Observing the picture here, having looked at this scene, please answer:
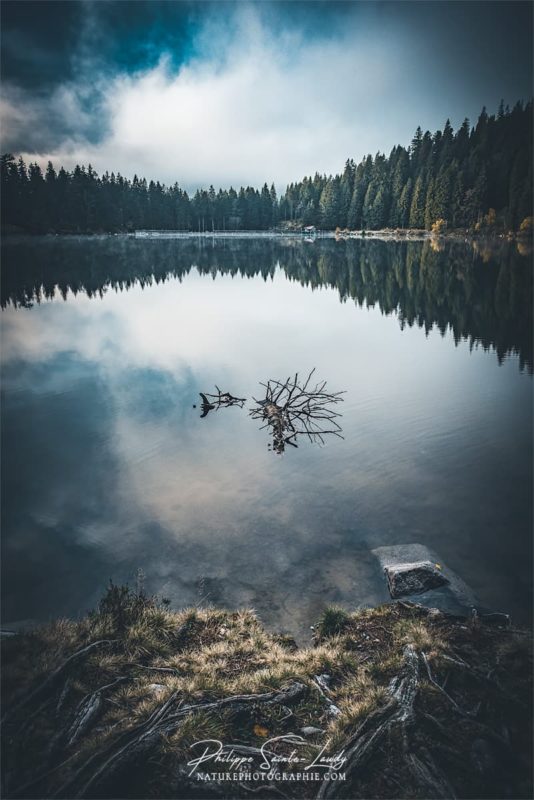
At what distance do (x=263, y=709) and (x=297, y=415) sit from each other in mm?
8444

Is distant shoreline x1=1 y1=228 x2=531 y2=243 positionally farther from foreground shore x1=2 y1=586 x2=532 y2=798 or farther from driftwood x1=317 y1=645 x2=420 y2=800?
driftwood x1=317 y1=645 x2=420 y2=800

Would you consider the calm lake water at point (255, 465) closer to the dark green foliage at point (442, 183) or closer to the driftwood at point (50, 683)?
the driftwood at point (50, 683)

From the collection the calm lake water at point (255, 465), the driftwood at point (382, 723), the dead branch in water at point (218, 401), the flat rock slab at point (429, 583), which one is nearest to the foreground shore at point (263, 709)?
the driftwood at point (382, 723)

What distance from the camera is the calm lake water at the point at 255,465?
6.21 m

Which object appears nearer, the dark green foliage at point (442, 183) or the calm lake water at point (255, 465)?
the calm lake water at point (255, 465)

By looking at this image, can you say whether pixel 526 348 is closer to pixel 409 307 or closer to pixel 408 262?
pixel 409 307

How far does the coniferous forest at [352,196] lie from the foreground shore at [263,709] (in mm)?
77230

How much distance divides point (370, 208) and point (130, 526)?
123823 mm

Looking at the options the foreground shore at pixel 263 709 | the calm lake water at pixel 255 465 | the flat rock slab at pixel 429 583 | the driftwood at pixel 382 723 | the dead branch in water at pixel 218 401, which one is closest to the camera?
the foreground shore at pixel 263 709

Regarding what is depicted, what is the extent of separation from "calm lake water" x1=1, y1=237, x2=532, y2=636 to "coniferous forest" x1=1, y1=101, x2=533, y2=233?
65.4 metres

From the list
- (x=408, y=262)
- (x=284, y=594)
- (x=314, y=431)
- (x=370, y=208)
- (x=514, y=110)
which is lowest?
(x=284, y=594)

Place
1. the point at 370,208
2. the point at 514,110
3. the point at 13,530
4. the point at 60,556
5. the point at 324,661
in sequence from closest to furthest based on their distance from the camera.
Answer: the point at 324,661, the point at 60,556, the point at 13,530, the point at 514,110, the point at 370,208

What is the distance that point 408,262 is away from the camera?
44875 mm

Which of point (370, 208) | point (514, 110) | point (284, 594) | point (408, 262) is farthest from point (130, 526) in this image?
point (514, 110)
